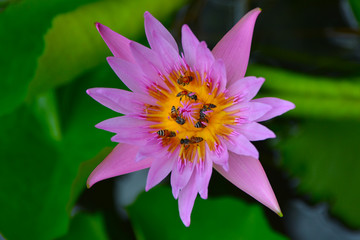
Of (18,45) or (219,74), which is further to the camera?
(18,45)

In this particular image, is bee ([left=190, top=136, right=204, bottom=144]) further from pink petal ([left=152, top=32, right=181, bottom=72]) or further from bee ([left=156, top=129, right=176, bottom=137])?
pink petal ([left=152, top=32, right=181, bottom=72])

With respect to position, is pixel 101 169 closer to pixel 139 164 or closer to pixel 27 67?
pixel 139 164

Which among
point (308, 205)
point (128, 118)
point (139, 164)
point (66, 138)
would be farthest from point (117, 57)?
point (308, 205)

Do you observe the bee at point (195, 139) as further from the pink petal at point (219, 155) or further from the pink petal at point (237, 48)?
the pink petal at point (237, 48)

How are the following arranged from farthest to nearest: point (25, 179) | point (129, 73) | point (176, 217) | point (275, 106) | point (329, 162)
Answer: point (329, 162), point (176, 217), point (25, 179), point (129, 73), point (275, 106)

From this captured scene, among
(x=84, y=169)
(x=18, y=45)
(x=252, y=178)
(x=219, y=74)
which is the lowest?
(x=252, y=178)

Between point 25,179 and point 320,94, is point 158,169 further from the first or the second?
point 320,94

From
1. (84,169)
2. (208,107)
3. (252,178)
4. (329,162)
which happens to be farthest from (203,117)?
(329,162)
